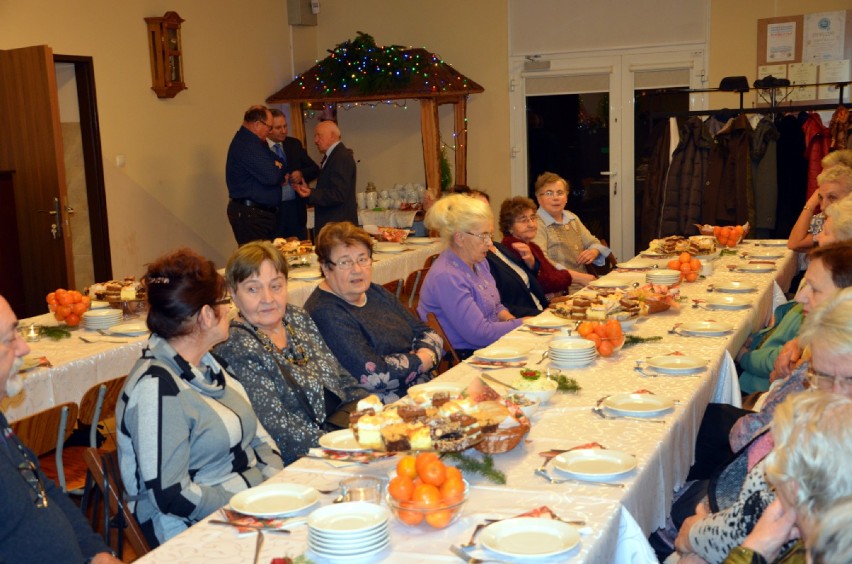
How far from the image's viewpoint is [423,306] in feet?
14.5

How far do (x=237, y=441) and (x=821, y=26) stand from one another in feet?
24.5

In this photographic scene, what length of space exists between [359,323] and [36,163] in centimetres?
396

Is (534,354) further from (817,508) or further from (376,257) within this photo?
(376,257)

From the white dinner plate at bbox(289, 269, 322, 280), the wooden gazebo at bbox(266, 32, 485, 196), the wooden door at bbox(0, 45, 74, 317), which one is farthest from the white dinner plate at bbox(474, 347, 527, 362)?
the wooden gazebo at bbox(266, 32, 485, 196)

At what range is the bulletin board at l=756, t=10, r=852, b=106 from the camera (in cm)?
822

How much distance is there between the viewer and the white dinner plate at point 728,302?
4285 millimetres

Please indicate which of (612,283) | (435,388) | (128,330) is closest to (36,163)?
(128,330)

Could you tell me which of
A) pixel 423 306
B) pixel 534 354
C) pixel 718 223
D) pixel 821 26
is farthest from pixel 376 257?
pixel 821 26

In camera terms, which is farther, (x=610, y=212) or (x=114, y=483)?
(x=610, y=212)

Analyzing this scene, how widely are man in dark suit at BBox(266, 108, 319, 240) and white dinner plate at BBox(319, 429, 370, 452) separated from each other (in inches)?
Answer: 224

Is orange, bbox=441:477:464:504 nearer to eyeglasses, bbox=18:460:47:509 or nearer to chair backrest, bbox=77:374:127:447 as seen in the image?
eyeglasses, bbox=18:460:47:509

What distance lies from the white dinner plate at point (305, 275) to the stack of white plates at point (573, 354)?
92.4 inches

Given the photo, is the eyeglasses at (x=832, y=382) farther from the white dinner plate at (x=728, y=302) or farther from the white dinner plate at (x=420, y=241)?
the white dinner plate at (x=420, y=241)

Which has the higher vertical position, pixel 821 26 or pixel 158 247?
pixel 821 26
